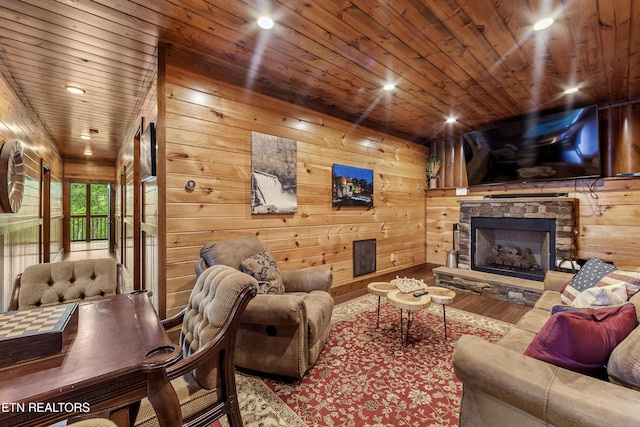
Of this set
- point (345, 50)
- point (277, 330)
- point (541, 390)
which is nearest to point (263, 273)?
point (277, 330)

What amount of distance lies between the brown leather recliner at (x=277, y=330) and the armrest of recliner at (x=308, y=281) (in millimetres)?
289

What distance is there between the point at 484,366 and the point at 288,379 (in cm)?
139

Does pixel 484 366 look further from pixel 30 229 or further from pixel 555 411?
pixel 30 229

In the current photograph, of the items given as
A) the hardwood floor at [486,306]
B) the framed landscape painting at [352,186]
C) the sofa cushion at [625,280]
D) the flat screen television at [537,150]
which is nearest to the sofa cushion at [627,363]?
the sofa cushion at [625,280]

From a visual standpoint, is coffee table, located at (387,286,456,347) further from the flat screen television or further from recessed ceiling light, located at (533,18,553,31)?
Answer: the flat screen television

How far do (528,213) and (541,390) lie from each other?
3.80 m

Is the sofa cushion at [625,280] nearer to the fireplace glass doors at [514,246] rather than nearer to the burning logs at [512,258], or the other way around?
the fireplace glass doors at [514,246]

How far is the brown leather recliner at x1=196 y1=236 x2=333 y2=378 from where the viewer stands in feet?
6.18

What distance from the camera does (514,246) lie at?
4.50 metres

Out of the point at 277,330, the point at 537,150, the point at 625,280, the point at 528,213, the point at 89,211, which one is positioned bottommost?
the point at 277,330

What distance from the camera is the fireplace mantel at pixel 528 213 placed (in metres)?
3.77

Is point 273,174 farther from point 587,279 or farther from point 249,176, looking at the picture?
point 587,279

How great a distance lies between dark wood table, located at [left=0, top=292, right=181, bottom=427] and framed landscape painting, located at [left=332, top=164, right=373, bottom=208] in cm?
298

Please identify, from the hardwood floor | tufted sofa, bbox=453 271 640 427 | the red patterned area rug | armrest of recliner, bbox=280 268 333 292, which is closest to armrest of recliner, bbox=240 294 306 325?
the red patterned area rug
